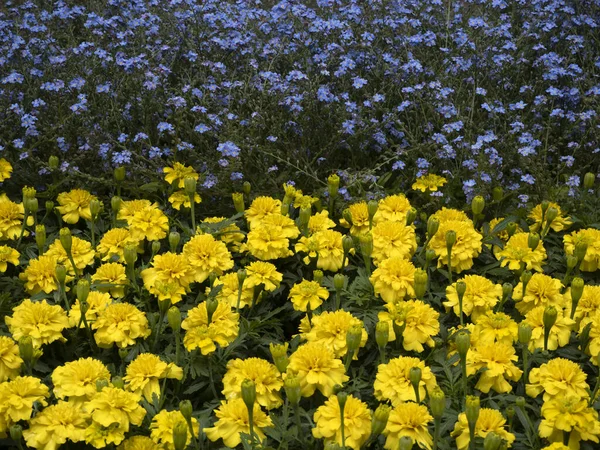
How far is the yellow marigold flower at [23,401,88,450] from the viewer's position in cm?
224

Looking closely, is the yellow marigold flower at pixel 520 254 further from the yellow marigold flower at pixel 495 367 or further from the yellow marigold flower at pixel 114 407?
the yellow marigold flower at pixel 114 407

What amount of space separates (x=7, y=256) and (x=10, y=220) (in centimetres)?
31

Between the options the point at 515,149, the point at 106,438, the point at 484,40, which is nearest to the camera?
the point at 106,438

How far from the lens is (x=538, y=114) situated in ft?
13.0

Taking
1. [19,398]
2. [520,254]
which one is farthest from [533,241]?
[19,398]

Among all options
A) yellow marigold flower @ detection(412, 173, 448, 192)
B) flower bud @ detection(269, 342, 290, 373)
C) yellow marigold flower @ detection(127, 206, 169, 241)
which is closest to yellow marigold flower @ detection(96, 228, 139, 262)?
yellow marigold flower @ detection(127, 206, 169, 241)

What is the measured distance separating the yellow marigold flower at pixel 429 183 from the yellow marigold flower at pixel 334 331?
122cm

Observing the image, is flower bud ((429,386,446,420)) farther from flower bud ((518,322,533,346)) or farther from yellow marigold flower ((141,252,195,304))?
yellow marigold flower ((141,252,195,304))

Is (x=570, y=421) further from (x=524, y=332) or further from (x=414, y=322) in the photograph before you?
(x=414, y=322)

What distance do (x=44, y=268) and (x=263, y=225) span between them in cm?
77

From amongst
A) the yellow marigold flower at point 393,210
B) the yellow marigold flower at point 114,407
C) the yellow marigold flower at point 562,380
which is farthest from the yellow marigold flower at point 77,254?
the yellow marigold flower at point 562,380

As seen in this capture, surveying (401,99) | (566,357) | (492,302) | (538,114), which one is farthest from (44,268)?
(538,114)

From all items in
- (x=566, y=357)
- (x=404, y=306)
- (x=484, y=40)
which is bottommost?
(x=566, y=357)

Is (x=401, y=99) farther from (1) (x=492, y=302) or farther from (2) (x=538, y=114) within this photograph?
(1) (x=492, y=302)
